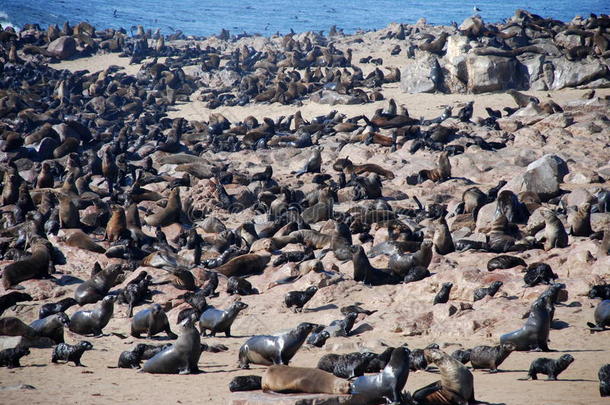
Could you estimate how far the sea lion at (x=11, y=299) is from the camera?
10.7 m

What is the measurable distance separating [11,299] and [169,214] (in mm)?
4963

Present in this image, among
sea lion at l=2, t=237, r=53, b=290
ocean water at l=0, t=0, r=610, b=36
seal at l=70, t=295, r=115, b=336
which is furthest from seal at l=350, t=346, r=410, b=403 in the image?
ocean water at l=0, t=0, r=610, b=36

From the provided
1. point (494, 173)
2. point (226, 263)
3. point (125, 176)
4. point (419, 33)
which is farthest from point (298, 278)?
point (419, 33)

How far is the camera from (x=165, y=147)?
21.2 meters

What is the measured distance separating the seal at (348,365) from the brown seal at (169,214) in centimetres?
892

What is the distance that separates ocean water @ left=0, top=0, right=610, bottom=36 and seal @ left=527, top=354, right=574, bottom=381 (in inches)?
2163

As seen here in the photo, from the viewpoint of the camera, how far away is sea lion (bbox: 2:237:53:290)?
1147 cm

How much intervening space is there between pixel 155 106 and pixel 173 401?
927 inches

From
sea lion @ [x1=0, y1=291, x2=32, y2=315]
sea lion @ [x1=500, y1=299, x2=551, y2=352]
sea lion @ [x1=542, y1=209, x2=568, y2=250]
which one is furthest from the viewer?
sea lion @ [x1=542, y1=209, x2=568, y2=250]

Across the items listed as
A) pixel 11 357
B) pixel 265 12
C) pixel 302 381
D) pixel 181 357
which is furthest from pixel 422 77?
pixel 265 12

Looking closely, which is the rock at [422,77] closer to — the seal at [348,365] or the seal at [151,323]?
the seal at [151,323]

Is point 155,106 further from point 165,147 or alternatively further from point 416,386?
point 416,386

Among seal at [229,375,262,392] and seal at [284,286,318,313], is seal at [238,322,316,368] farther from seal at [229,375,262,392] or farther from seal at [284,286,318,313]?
seal at [284,286,318,313]

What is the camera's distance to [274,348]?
753cm
